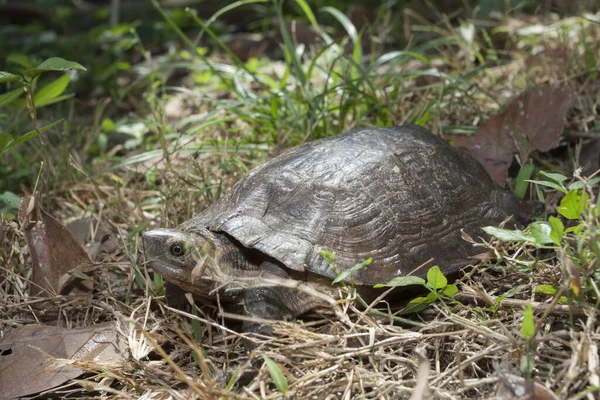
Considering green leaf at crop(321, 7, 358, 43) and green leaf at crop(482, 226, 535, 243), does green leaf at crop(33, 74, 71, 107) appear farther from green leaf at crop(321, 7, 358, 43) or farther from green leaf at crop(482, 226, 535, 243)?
green leaf at crop(482, 226, 535, 243)

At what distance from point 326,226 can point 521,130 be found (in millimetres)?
1380

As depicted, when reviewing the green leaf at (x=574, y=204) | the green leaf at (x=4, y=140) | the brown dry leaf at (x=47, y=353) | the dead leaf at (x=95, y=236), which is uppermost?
the green leaf at (x=4, y=140)

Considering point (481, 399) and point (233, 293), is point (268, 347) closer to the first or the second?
point (233, 293)

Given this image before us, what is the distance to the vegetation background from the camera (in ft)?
5.59

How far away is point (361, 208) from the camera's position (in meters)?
2.24

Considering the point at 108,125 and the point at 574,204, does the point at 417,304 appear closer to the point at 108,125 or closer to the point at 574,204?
the point at 574,204

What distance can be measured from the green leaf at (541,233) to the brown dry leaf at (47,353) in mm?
1339

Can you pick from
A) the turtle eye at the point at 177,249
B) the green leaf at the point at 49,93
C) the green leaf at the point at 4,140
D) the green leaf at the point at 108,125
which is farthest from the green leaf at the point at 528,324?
the green leaf at the point at 108,125

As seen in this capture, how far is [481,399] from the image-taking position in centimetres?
160

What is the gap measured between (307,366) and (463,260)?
826 mm

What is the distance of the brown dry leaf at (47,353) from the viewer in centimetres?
198

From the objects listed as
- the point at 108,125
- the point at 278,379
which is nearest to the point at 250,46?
the point at 108,125

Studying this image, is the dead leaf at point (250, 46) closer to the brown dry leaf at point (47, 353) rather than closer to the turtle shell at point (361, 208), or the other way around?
the turtle shell at point (361, 208)

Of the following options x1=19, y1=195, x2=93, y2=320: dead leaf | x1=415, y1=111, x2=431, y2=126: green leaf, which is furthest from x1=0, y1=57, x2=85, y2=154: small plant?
x1=415, y1=111, x2=431, y2=126: green leaf
